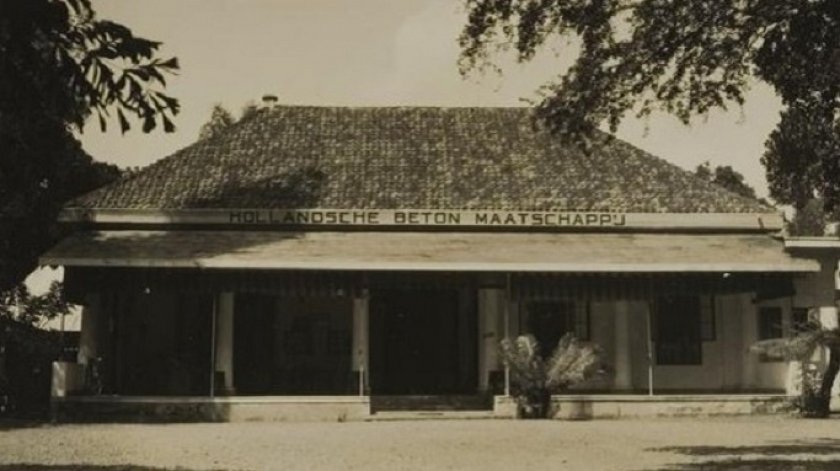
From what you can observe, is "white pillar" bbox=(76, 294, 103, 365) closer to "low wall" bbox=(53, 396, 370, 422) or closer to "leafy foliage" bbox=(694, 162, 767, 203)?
"low wall" bbox=(53, 396, 370, 422)

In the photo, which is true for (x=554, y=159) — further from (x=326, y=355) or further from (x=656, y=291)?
(x=326, y=355)

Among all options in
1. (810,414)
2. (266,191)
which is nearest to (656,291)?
(810,414)

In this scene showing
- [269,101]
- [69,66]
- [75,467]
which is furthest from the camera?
[269,101]

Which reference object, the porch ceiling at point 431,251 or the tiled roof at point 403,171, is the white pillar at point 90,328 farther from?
the tiled roof at point 403,171

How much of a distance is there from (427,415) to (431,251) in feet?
10.6

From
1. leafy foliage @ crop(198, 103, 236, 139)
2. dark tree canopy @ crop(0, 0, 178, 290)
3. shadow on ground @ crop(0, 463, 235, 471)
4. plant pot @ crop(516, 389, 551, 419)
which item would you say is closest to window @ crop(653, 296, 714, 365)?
plant pot @ crop(516, 389, 551, 419)

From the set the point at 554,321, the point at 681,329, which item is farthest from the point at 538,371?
the point at 681,329

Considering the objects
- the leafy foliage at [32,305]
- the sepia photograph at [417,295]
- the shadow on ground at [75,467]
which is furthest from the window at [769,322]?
the shadow on ground at [75,467]

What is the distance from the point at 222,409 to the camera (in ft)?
61.2

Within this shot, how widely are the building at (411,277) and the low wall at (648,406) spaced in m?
0.06

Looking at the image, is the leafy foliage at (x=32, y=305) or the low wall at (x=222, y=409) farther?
the leafy foliage at (x=32, y=305)

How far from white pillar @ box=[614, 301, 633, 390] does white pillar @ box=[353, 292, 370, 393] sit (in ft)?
16.4

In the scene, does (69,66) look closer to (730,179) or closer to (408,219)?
(408,219)

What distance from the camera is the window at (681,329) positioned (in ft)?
72.9
